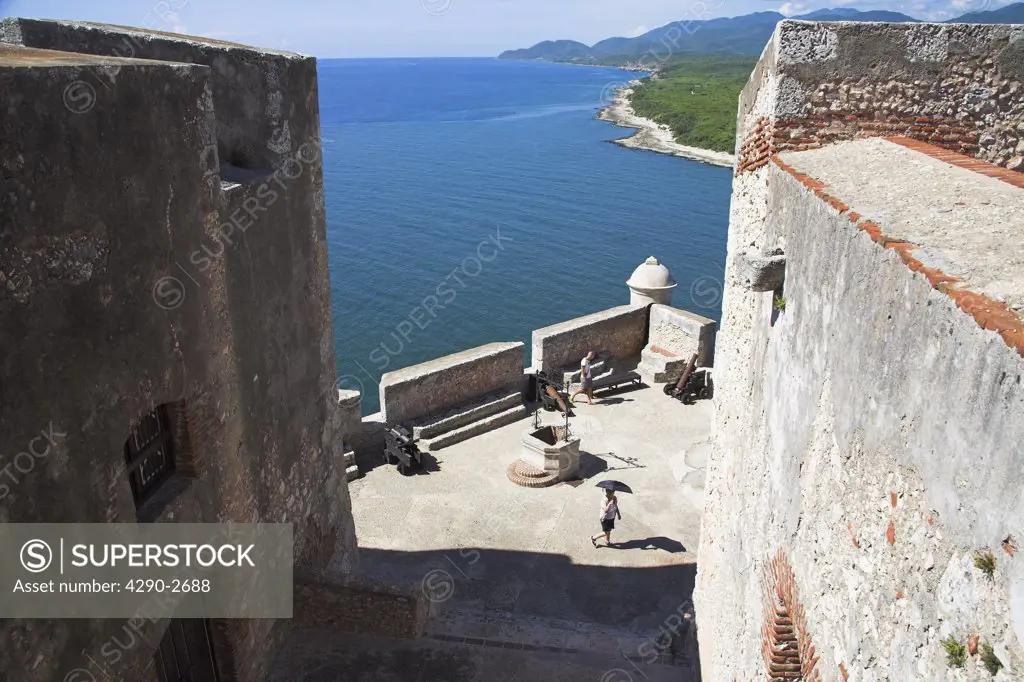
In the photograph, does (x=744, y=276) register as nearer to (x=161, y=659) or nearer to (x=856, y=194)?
(x=856, y=194)

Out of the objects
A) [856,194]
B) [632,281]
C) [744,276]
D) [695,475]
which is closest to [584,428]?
[695,475]

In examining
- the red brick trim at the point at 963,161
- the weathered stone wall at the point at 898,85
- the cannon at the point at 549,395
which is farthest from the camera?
the cannon at the point at 549,395

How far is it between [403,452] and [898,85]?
933 cm

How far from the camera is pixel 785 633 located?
497cm

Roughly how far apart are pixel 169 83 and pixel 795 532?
15.7 feet

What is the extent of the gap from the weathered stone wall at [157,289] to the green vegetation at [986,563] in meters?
4.40

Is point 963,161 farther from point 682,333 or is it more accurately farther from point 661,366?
point 682,333

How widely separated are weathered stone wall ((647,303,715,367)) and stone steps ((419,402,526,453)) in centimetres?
377

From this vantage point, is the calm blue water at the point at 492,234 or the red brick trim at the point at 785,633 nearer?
the red brick trim at the point at 785,633

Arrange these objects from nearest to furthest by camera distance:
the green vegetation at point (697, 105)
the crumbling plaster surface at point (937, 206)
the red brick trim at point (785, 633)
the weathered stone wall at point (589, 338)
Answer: the crumbling plaster surface at point (937, 206) < the red brick trim at point (785, 633) < the weathered stone wall at point (589, 338) < the green vegetation at point (697, 105)

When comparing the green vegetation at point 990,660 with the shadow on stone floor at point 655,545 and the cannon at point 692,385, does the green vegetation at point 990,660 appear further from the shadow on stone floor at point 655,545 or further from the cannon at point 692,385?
the cannon at point 692,385

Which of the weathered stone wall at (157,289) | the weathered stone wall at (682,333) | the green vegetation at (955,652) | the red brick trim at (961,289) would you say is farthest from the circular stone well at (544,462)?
the green vegetation at (955,652)

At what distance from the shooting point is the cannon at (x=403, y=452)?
1338cm

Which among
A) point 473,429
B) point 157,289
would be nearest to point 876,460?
point 157,289
